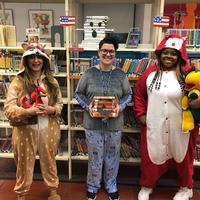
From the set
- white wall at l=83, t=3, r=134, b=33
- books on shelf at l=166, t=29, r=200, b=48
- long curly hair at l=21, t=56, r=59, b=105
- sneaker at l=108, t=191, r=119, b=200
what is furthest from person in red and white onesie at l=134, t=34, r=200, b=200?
white wall at l=83, t=3, r=134, b=33

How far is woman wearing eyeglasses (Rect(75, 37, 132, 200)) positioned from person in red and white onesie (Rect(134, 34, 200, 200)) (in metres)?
0.21

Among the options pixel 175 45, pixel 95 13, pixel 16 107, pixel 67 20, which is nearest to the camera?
pixel 16 107

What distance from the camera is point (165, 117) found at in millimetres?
2100

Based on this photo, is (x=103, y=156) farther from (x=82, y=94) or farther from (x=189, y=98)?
(x=189, y=98)

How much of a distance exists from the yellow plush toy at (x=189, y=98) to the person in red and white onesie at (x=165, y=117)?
47 millimetres

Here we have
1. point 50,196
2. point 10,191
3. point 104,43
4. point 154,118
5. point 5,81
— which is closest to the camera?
point 104,43

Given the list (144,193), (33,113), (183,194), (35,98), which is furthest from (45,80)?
(183,194)

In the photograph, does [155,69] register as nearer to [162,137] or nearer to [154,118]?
[154,118]

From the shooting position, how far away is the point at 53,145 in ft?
6.85

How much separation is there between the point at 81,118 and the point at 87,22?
3.21 feet

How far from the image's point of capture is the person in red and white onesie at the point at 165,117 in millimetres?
2033

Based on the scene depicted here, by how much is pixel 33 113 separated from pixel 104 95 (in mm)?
601

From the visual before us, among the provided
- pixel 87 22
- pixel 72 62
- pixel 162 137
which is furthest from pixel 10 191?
pixel 87 22

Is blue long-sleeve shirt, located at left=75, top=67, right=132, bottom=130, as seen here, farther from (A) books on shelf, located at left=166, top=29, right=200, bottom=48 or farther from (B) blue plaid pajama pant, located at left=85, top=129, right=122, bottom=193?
(A) books on shelf, located at left=166, top=29, right=200, bottom=48
